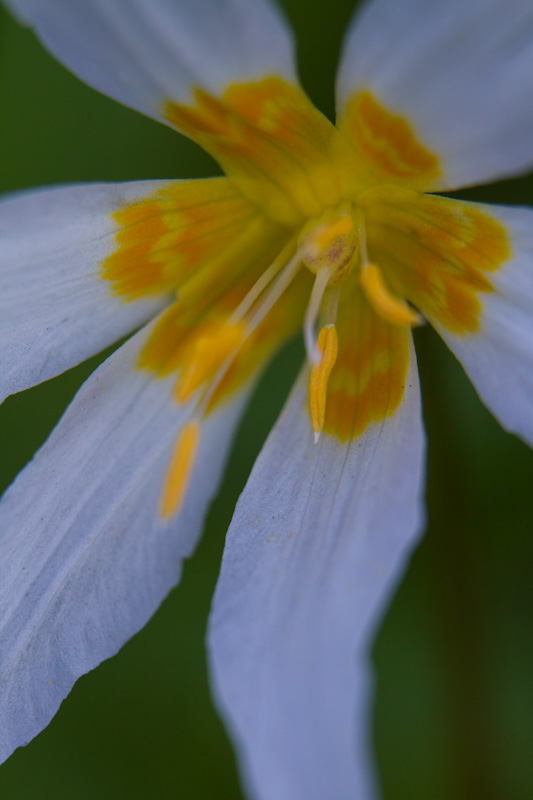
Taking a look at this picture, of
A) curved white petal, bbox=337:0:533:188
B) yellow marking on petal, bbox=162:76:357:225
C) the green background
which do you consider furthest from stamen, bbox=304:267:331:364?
the green background

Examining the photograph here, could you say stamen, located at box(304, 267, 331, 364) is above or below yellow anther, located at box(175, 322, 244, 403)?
below

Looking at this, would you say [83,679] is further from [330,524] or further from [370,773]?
[370,773]

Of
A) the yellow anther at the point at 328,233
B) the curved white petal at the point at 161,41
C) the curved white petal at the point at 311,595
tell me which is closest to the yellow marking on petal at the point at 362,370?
Answer: the curved white petal at the point at 311,595

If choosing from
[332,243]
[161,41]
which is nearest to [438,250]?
[332,243]

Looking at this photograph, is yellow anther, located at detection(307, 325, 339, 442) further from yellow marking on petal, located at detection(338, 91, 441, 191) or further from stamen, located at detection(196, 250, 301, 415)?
yellow marking on petal, located at detection(338, 91, 441, 191)

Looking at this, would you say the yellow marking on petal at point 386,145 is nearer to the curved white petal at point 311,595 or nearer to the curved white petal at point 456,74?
the curved white petal at point 456,74
